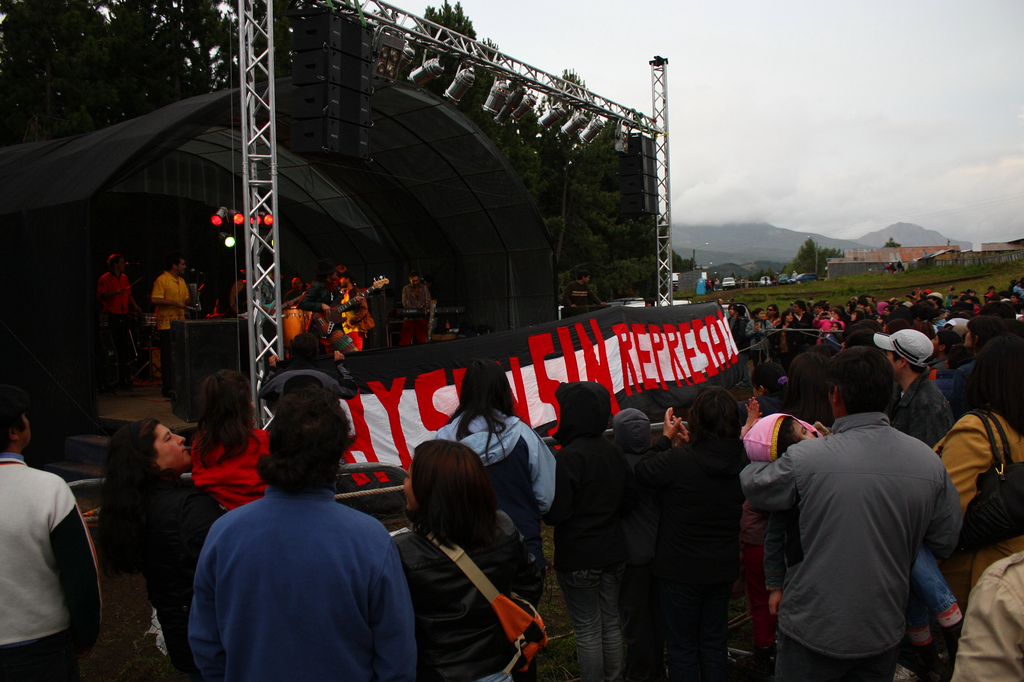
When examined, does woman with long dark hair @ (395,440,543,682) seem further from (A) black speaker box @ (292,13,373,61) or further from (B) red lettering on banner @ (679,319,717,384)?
(B) red lettering on banner @ (679,319,717,384)

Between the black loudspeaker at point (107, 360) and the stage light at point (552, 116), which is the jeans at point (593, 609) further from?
the stage light at point (552, 116)

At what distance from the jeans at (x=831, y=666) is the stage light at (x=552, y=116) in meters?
12.2

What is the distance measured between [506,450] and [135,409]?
262 inches

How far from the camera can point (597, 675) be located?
3.26 m

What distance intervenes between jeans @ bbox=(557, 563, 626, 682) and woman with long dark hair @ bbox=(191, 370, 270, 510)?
1.50 m

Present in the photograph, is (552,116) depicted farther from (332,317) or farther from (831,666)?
(831,666)

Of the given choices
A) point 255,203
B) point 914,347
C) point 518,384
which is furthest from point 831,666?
point 255,203

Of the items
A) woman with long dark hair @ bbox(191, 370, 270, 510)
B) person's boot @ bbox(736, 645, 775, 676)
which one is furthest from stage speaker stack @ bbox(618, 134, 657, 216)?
woman with long dark hair @ bbox(191, 370, 270, 510)

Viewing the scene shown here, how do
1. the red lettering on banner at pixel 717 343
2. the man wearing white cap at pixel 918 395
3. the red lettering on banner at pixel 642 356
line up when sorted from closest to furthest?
the man wearing white cap at pixel 918 395
the red lettering on banner at pixel 642 356
the red lettering on banner at pixel 717 343

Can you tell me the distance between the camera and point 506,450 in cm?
311

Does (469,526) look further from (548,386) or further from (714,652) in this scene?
(548,386)

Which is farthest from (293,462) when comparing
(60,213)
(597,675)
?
(60,213)

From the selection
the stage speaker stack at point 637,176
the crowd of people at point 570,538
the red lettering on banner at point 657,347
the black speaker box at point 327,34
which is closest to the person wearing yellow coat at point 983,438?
the crowd of people at point 570,538

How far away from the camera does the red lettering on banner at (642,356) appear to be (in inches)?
351
